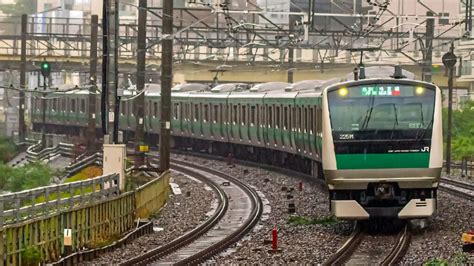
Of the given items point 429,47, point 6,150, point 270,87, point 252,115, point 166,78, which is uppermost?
point 429,47

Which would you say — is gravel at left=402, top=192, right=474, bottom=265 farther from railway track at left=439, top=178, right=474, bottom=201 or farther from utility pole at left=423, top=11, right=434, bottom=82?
utility pole at left=423, top=11, right=434, bottom=82

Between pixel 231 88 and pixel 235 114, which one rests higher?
pixel 231 88

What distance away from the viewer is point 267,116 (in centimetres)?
3791

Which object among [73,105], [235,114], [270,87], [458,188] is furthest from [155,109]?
[458,188]

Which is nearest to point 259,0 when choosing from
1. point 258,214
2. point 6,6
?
point 6,6

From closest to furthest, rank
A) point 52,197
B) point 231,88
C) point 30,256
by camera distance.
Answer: point 30,256
point 52,197
point 231,88

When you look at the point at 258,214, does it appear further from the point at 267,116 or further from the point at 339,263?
the point at 267,116

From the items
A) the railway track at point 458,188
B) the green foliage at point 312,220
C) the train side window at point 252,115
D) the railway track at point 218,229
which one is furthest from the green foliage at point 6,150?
the green foliage at point 312,220

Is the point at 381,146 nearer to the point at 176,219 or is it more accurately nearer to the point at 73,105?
the point at 176,219

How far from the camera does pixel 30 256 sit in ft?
52.1

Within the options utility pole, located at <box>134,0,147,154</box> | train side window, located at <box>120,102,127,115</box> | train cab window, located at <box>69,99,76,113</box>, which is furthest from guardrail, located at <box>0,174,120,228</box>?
train cab window, located at <box>69,99,76,113</box>

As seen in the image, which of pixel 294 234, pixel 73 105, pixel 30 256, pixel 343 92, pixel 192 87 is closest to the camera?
pixel 30 256

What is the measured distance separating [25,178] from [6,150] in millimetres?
16078

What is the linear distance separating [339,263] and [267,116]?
21.5 metres
